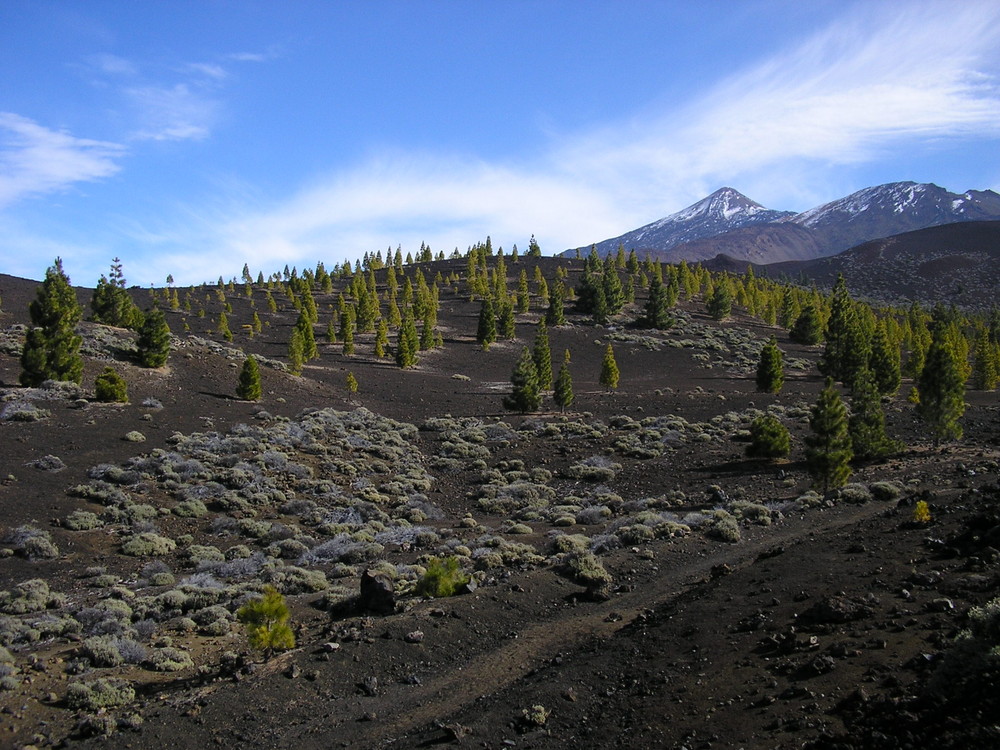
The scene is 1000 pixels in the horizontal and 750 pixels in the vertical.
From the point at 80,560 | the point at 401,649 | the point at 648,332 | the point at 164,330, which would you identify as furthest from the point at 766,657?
the point at 648,332

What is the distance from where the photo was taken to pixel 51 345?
41.5m

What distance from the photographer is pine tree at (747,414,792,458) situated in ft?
125

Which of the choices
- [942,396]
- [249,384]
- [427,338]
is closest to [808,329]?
[427,338]

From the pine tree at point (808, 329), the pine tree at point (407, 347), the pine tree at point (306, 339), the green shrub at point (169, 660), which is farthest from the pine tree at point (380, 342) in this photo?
the green shrub at point (169, 660)

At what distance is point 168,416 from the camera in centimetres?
4094

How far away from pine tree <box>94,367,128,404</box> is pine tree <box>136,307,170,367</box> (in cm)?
882

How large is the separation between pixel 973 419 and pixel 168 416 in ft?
197

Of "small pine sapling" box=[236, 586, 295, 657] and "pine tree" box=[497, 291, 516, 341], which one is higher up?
"pine tree" box=[497, 291, 516, 341]

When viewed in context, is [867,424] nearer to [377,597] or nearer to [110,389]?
[377,597]

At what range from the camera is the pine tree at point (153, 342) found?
50.2 m

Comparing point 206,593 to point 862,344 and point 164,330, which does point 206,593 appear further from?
point 862,344

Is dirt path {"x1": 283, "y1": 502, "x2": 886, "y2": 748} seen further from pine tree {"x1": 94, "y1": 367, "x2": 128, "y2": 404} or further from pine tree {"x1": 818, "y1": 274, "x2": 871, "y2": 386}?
pine tree {"x1": 818, "y1": 274, "x2": 871, "y2": 386}

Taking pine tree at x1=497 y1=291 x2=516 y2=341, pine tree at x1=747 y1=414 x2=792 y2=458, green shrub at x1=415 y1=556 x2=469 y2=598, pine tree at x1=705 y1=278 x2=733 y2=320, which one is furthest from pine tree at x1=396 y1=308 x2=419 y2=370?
pine tree at x1=705 y1=278 x2=733 y2=320

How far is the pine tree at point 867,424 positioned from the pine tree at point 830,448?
719cm
